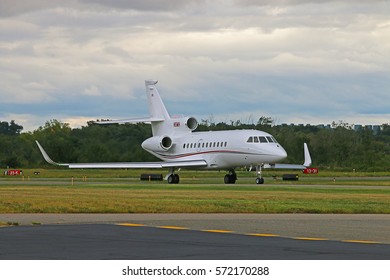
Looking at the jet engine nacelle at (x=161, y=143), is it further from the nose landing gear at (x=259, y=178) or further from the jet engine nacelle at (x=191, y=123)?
the nose landing gear at (x=259, y=178)

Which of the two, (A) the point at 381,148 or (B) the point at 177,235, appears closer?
(B) the point at 177,235

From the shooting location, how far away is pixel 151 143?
7675 cm

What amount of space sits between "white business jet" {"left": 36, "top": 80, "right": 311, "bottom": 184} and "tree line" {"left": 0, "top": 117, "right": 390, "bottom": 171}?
46.0ft

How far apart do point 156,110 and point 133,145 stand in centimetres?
1577

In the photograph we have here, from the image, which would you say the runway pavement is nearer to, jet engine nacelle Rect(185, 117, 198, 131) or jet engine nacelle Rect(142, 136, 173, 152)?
jet engine nacelle Rect(142, 136, 173, 152)

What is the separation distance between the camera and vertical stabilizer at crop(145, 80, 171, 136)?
258 feet

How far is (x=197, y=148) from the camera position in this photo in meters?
73.1

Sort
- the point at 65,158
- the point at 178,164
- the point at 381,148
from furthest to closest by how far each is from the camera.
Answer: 1. the point at 381,148
2. the point at 65,158
3. the point at 178,164

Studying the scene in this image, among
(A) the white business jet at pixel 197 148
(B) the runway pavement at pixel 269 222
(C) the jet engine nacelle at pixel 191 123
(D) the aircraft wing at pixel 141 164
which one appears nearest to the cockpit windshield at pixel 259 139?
(A) the white business jet at pixel 197 148

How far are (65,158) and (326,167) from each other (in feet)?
100

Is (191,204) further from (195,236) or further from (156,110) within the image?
(156,110)
